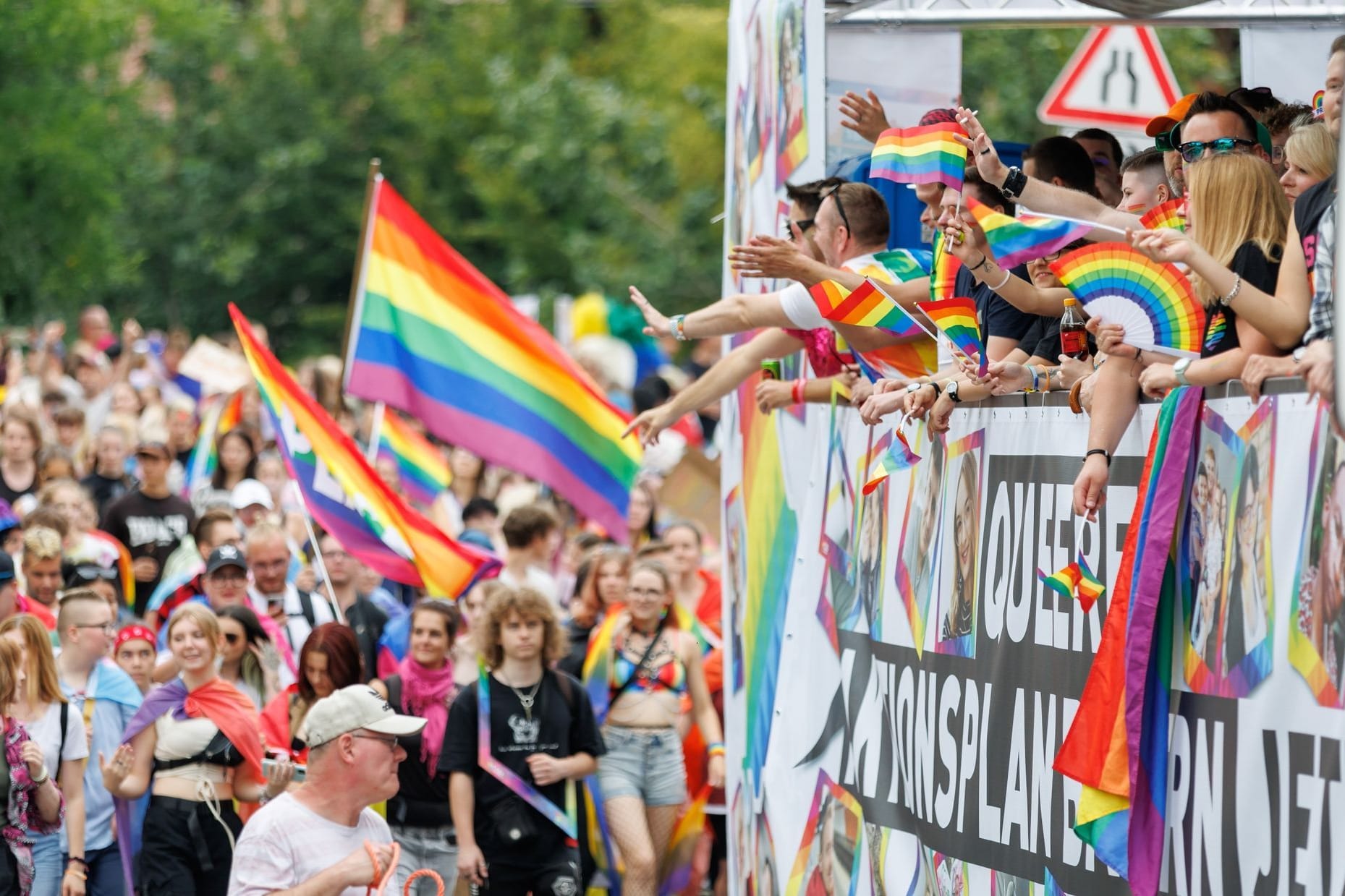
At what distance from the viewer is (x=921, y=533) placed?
7266 mm

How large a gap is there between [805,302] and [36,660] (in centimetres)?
370

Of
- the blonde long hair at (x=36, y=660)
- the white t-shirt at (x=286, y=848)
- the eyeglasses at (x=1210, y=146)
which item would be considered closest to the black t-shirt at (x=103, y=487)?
the blonde long hair at (x=36, y=660)

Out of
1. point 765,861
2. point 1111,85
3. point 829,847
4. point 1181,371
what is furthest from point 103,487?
point 1181,371

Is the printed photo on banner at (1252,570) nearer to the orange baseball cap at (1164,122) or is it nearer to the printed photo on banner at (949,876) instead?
the printed photo on banner at (949,876)

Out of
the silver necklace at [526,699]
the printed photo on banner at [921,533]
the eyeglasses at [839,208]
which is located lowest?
the silver necklace at [526,699]

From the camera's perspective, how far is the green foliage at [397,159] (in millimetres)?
37562

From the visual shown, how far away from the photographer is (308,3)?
40.6 meters

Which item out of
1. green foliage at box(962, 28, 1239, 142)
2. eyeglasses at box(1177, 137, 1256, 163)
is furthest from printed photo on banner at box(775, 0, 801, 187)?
green foliage at box(962, 28, 1239, 142)

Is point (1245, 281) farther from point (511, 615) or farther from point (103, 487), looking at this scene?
point (103, 487)

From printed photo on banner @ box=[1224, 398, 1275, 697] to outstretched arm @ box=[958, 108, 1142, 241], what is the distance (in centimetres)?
127

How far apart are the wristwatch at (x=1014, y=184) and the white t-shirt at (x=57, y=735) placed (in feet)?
16.0

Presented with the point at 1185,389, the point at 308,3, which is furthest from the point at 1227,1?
the point at 308,3

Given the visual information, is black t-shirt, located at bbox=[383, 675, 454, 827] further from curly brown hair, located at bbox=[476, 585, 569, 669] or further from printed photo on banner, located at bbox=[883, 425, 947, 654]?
printed photo on banner, located at bbox=[883, 425, 947, 654]

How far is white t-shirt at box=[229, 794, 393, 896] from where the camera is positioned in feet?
21.6
